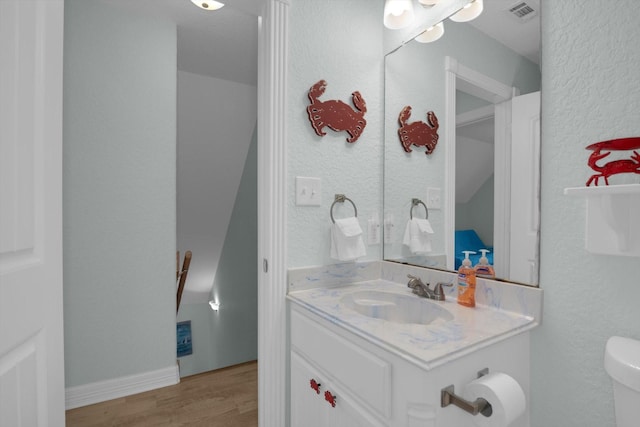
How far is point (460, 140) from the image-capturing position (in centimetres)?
138

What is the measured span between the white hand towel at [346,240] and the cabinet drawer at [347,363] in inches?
13.3

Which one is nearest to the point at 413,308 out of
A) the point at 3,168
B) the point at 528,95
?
the point at 528,95

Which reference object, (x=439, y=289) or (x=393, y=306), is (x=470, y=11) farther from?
(x=393, y=306)

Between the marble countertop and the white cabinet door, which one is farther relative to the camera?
the white cabinet door

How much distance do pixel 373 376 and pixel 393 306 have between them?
499mm

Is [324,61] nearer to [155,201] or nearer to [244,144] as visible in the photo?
[155,201]

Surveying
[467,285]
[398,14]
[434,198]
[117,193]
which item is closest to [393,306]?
[467,285]

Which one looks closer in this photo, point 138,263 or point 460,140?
point 460,140

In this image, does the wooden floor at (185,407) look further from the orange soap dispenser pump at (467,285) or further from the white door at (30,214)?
the orange soap dispenser pump at (467,285)

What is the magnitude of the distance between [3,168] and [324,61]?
1.24 m

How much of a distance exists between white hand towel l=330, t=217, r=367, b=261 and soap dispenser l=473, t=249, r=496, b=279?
0.49 metres

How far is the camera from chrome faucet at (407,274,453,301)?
4.14ft

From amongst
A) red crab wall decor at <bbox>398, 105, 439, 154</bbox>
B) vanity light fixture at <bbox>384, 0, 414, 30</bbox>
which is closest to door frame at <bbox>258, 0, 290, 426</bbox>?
vanity light fixture at <bbox>384, 0, 414, 30</bbox>

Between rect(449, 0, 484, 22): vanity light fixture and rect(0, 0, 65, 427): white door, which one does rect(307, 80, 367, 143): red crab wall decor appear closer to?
rect(449, 0, 484, 22): vanity light fixture
